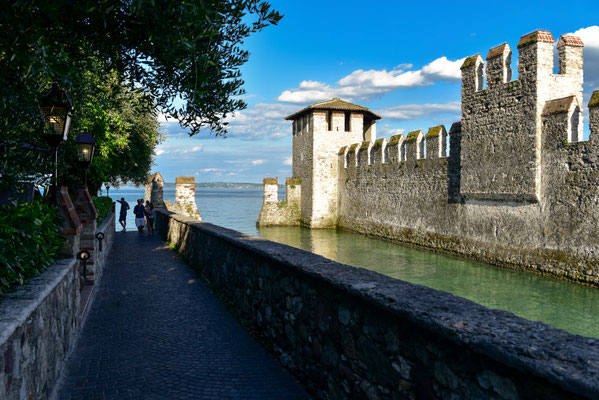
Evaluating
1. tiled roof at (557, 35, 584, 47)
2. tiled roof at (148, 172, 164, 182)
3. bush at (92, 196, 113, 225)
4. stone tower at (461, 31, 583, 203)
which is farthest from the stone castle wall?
tiled roof at (557, 35, 584, 47)

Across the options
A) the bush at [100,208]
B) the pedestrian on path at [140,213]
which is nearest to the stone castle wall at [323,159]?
the pedestrian on path at [140,213]

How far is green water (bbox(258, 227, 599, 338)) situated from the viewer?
8.75m

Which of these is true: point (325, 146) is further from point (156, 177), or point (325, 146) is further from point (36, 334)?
point (36, 334)

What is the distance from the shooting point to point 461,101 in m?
14.7

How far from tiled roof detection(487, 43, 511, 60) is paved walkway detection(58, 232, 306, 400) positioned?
37.3ft

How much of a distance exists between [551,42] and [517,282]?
6.61 m

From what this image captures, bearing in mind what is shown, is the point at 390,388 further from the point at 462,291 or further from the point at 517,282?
the point at 517,282

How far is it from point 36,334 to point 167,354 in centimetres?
162

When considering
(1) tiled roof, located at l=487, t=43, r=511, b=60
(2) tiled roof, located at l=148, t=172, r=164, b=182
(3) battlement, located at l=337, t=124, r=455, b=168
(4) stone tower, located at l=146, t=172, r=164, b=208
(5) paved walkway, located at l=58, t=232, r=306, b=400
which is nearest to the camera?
(5) paved walkway, located at l=58, t=232, r=306, b=400

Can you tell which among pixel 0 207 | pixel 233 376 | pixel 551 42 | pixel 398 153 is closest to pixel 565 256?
pixel 551 42

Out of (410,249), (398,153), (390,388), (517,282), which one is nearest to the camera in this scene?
(390,388)

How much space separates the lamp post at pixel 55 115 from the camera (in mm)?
5133

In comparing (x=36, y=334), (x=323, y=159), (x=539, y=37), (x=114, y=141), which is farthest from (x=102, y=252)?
(x=323, y=159)

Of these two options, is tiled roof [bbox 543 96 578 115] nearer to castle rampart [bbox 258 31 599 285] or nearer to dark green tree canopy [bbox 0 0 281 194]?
castle rampart [bbox 258 31 599 285]
